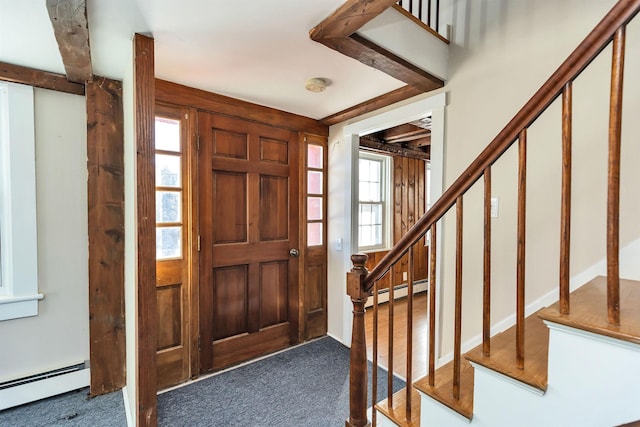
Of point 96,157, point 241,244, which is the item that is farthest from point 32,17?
point 241,244

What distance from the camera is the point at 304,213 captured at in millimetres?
2959

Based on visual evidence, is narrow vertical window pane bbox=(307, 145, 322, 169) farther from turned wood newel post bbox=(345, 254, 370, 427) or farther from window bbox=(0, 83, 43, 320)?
window bbox=(0, 83, 43, 320)

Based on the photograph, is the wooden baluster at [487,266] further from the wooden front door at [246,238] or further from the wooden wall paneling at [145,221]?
the wooden front door at [246,238]

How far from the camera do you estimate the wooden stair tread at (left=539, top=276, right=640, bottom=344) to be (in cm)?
83

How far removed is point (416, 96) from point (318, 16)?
111 cm

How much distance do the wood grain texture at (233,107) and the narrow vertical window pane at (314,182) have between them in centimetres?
40

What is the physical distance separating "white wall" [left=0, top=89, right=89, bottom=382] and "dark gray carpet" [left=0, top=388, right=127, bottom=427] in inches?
8.4

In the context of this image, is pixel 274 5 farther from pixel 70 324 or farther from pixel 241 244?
pixel 70 324

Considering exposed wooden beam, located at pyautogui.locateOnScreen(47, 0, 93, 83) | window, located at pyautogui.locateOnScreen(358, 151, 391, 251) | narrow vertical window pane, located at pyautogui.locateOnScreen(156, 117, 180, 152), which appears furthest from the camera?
window, located at pyautogui.locateOnScreen(358, 151, 391, 251)

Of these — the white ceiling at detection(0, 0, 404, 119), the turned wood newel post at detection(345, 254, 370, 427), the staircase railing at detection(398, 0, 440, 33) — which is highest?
the staircase railing at detection(398, 0, 440, 33)

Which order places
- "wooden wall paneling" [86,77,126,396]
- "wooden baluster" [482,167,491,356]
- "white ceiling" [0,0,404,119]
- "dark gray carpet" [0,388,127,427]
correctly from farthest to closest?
"wooden wall paneling" [86,77,126,396] < "dark gray carpet" [0,388,127,427] < "white ceiling" [0,0,404,119] < "wooden baluster" [482,167,491,356]

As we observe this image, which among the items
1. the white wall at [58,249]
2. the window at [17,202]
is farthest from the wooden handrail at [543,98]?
the window at [17,202]

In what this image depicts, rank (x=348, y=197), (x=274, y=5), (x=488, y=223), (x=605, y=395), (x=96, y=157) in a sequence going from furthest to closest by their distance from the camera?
(x=348, y=197) < (x=96, y=157) < (x=274, y=5) < (x=488, y=223) < (x=605, y=395)

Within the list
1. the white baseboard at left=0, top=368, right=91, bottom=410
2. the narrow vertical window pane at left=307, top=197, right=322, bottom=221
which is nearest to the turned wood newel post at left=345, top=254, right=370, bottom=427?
the narrow vertical window pane at left=307, top=197, right=322, bottom=221
